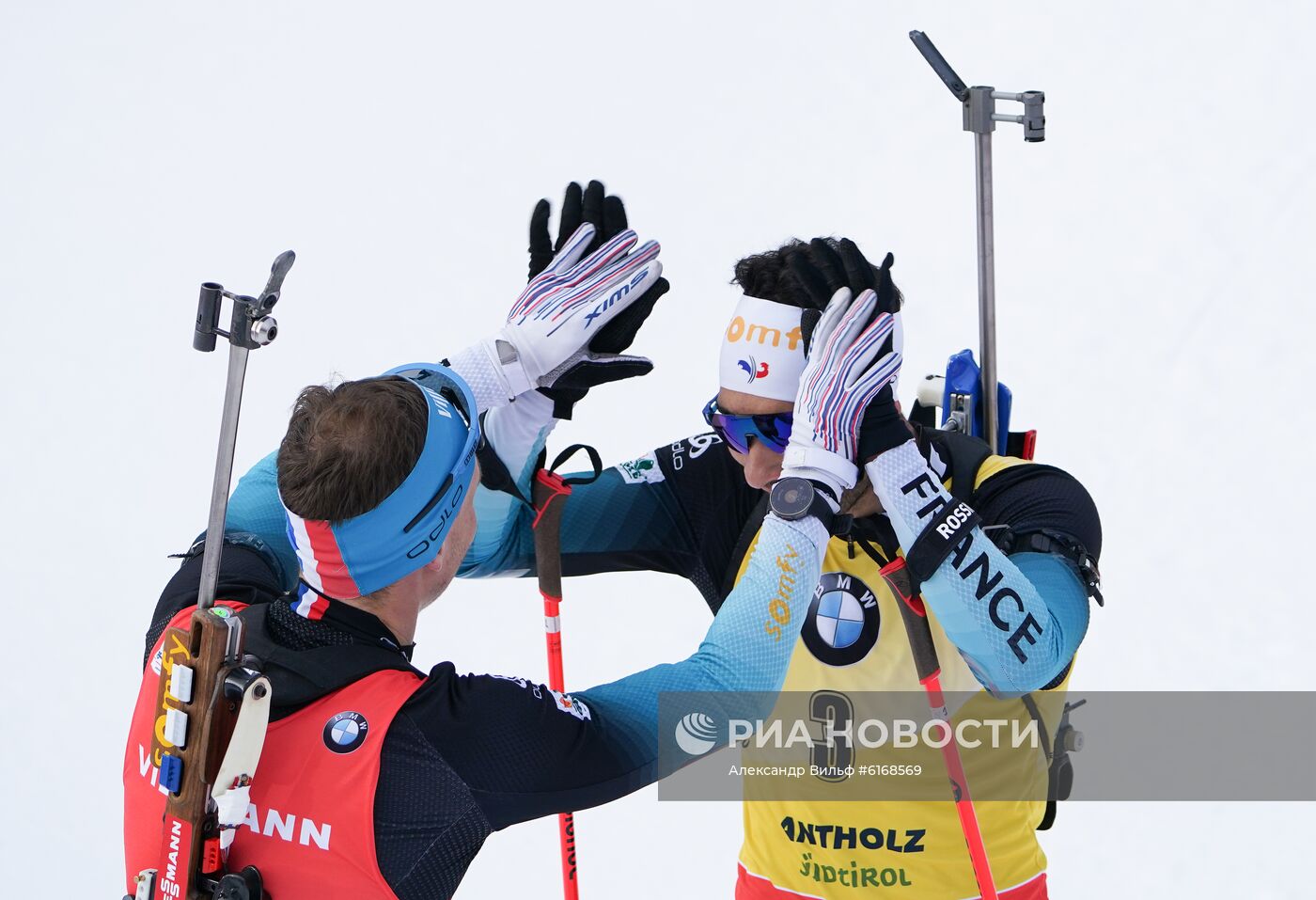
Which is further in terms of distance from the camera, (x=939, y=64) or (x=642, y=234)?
(x=642, y=234)

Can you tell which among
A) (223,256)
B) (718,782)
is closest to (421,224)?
(223,256)

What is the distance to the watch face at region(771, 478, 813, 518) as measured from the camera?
2.22m

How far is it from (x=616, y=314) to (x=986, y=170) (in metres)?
0.86

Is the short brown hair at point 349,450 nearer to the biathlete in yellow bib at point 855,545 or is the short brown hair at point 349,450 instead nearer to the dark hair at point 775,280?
the biathlete in yellow bib at point 855,545

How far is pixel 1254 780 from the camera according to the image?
456 centimetres

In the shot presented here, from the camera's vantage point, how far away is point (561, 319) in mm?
2666

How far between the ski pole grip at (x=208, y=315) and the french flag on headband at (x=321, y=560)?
0.26 metres

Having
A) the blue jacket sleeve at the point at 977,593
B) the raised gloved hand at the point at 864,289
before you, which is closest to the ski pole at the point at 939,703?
the blue jacket sleeve at the point at 977,593

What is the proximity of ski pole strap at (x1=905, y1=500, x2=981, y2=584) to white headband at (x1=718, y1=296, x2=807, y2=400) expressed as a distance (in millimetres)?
397

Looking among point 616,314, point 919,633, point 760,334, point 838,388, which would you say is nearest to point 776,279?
point 760,334

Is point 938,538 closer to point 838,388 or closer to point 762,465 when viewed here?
point 838,388

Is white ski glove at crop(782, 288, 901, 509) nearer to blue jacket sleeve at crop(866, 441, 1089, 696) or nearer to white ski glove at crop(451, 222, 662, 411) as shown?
blue jacket sleeve at crop(866, 441, 1089, 696)

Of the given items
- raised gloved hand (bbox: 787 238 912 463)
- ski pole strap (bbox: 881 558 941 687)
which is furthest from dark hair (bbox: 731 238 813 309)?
ski pole strap (bbox: 881 558 941 687)

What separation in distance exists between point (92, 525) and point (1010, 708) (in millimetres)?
4077
